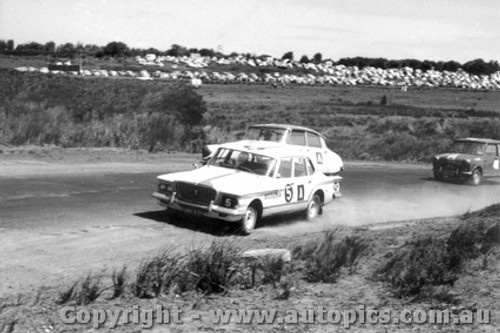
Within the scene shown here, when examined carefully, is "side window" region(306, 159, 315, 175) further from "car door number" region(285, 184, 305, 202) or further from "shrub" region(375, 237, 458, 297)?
"shrub" region(375, 237, 458, 297)

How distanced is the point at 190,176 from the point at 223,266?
525 cm

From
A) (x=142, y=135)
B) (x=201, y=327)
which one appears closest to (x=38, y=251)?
(x=201, y=327)

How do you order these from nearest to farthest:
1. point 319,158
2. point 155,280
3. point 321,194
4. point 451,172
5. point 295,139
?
point 155,280, point 321,194, point 295,139, point 319,158, point 451,172

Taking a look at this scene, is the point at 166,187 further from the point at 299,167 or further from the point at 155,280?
the point at 155,280

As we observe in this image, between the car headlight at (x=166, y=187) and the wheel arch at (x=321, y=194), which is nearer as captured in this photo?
the car headlight at (x=166, y=187)

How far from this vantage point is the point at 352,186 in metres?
20.5

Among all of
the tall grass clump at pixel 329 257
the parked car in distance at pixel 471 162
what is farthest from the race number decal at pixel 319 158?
the tall grass clump at pixel 329 257

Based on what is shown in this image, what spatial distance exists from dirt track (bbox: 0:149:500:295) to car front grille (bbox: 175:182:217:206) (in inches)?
21.3

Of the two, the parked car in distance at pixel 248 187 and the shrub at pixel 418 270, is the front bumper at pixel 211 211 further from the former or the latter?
the shrub at pixel 418 270

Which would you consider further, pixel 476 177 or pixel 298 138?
pixel 476 177

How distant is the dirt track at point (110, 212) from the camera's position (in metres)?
9.52

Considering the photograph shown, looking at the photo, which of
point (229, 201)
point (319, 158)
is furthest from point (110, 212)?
point (319, 158)

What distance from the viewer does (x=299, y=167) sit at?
14172mm

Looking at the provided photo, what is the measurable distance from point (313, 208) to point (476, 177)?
10718mm
